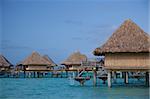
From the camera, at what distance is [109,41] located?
837 inches

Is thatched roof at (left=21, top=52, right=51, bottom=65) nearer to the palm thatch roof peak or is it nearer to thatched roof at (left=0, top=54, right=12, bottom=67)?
the palm thatch roof peak

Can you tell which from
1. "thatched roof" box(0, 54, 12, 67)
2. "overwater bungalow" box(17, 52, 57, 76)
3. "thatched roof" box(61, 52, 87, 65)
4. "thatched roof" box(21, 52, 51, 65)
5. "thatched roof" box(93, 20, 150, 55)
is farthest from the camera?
"thatched roof" box(0, 54, 12, 67)

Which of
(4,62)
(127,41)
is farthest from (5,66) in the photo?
(127,41)

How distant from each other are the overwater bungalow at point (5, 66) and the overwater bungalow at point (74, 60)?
626cm

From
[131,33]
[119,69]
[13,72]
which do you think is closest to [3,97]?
[119,69]

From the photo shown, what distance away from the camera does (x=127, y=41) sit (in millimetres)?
20953

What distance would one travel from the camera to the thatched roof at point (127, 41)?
20438 mm

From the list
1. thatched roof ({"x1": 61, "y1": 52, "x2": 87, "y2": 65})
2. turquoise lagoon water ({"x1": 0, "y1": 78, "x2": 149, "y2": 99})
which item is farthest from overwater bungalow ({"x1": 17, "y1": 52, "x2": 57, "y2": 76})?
turquoise lagoon water ({"x1": 0, "y1": 78, "x2": 149, "y2": 99})

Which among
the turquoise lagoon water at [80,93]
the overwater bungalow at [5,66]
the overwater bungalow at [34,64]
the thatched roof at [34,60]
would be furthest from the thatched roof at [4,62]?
the turquoise lagoon water at [80,93]

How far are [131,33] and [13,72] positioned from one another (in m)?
25.3

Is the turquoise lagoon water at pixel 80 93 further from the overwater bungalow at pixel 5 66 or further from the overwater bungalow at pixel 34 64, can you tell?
the overwater bungalow at pixel 5 66

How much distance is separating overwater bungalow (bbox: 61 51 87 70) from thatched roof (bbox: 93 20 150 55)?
19485 mm

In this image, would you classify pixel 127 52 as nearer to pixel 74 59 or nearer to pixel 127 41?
pixel 127 41

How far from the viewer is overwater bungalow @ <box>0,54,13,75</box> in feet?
141
